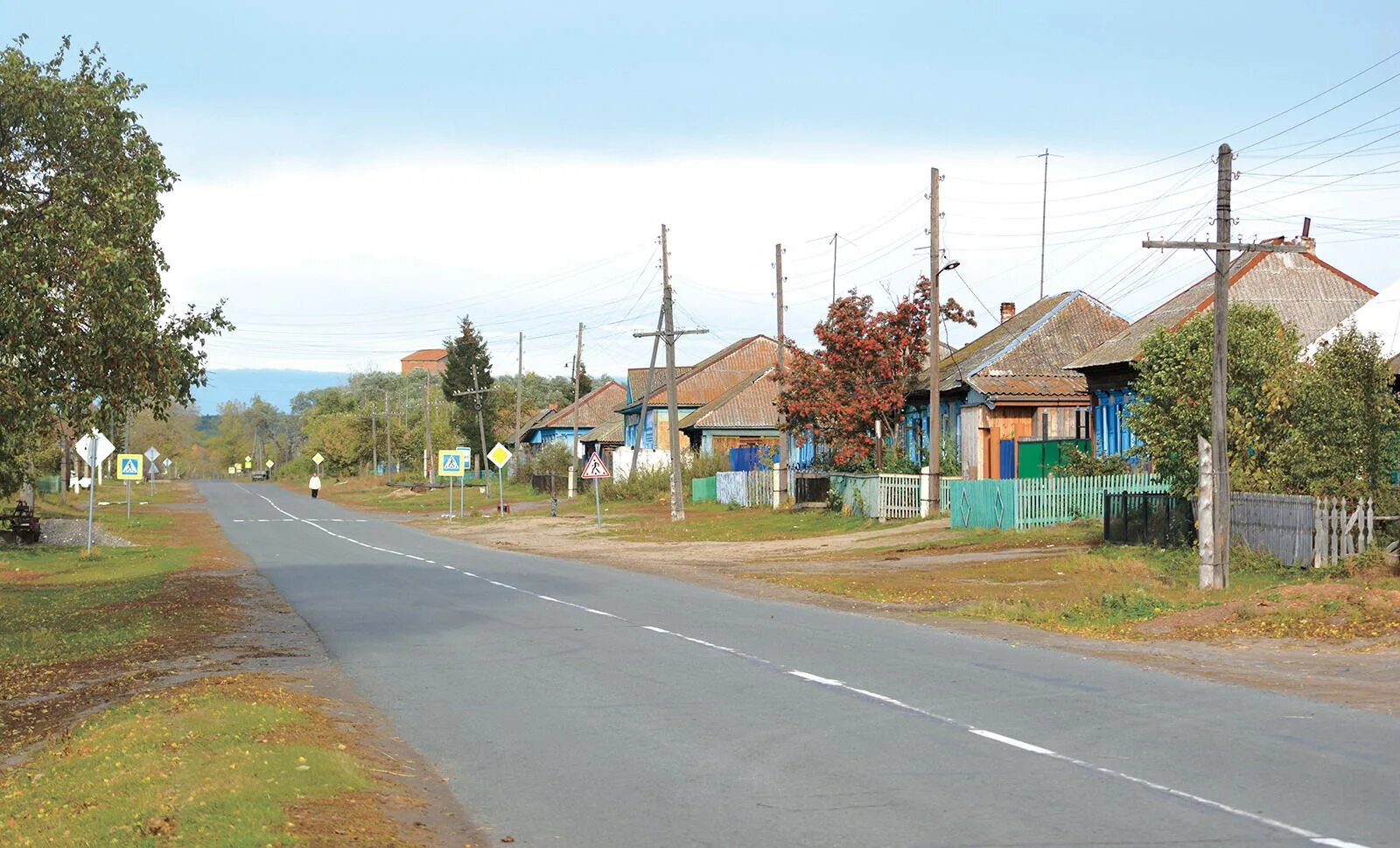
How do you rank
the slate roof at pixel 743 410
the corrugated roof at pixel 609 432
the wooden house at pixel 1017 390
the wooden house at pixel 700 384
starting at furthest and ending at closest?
the corrugated roof at pixel 609 432
the wooden house at pixel 700 384
the slate roof at pixel 743 410
the wooden house at pixel 1017 390

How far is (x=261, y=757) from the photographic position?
900 cm

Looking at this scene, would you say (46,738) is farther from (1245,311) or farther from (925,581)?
(1245,311)

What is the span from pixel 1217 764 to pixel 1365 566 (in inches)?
550

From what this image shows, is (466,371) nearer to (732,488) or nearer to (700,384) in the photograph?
(700,384)

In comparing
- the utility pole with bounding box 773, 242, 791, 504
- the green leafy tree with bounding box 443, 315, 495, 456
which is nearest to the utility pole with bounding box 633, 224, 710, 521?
the utility pole with bounding box 773, 242, 791, 504

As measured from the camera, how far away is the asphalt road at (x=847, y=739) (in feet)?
24.6

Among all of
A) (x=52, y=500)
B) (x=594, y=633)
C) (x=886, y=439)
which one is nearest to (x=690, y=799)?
(x=594, y=633)

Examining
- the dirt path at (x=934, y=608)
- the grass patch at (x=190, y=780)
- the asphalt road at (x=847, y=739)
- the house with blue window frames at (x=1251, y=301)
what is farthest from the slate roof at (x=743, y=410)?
the grass patch at (x=190, y=780)

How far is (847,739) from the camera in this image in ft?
32.6

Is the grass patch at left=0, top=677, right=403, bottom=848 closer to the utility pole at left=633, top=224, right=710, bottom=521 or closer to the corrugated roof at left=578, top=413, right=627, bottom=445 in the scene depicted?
the utility pole at left=633, top=224, right=710, bottom=521

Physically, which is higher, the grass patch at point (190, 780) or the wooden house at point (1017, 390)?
the wooden house at point (1017, 390)

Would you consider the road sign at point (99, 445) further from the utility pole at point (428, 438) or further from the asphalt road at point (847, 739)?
the utility pole at point (428, 438)

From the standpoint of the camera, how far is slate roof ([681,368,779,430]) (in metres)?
72.9

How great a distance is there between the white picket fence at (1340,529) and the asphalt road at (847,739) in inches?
307
